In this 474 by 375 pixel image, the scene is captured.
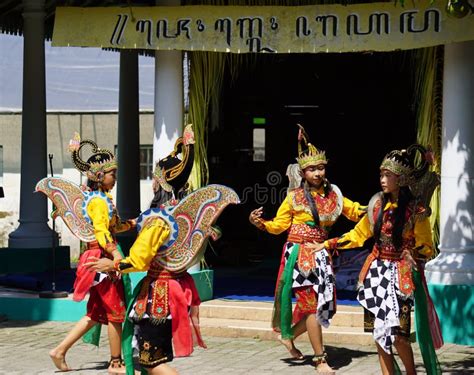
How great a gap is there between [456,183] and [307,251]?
184 cm

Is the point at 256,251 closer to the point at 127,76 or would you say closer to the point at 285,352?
the point at 127,76

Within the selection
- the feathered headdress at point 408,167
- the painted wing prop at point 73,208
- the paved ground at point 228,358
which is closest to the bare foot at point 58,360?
the paved ground at point 228,358

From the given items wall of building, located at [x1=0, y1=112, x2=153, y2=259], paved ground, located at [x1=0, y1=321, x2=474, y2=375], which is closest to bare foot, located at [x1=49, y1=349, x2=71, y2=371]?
paved ground, located at [x1=0, y1=321, x2=474, y2=375]

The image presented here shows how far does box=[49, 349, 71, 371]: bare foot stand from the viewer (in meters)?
8.52

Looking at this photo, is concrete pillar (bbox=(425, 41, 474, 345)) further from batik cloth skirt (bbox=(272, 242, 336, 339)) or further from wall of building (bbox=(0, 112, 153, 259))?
wall of building (bbox=(0, 112, 153, 259))

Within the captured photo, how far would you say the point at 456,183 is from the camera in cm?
991

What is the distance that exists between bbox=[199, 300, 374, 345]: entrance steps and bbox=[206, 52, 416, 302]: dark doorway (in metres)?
4.56

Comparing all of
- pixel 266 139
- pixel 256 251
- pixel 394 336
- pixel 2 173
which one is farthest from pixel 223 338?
pixel 2 173

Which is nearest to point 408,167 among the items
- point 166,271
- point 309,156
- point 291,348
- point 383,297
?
point 383,297

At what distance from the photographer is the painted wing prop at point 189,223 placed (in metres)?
7.00

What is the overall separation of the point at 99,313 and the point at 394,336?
2.43 meters

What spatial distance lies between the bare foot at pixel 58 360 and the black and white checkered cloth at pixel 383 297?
2493mm

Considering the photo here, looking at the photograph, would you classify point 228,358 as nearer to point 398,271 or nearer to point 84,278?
point 84,278

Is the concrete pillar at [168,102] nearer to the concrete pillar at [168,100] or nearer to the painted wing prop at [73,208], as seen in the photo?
the concrete pillar at [168,100]
